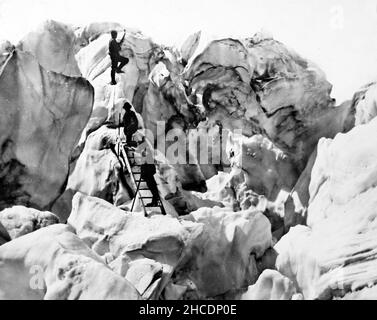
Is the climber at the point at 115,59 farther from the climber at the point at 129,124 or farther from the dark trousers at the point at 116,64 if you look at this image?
the climber at the point at 129,124

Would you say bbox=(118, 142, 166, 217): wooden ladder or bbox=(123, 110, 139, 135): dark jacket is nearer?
bbox=(118, 142, 166, 217): wooden ladder

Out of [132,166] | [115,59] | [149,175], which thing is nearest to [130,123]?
[132,166]

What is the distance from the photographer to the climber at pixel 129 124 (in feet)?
46.9

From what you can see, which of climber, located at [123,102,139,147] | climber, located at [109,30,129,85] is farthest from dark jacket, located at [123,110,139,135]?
climber, located at [109,30,129,85]

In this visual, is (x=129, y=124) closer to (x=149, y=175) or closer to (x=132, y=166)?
(x=132, y=166)

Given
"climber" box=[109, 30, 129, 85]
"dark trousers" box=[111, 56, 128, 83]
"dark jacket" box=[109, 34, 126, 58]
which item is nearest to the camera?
"dark jacket" box=[109, 34, 126, 58]

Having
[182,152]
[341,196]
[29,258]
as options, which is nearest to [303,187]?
[341,196]

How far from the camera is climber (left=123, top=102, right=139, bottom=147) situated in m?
14.3

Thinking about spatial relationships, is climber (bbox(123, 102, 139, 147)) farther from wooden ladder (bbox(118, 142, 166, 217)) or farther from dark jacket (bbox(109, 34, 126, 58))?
dark jacket (bbox(109, 34, 126, 58))

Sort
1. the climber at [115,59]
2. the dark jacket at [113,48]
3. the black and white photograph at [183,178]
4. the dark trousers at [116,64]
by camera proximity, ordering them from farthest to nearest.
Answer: the dark trousers at [116,64] → the climber at [115,59] → the dark jacket at [113,48] → the black and white photograph at [183,178]

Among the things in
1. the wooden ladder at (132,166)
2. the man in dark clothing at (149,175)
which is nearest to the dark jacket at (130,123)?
the wooden ladder at (132,166)

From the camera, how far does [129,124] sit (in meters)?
14.5

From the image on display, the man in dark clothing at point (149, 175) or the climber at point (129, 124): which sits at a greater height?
the climber at point (129, 124)
